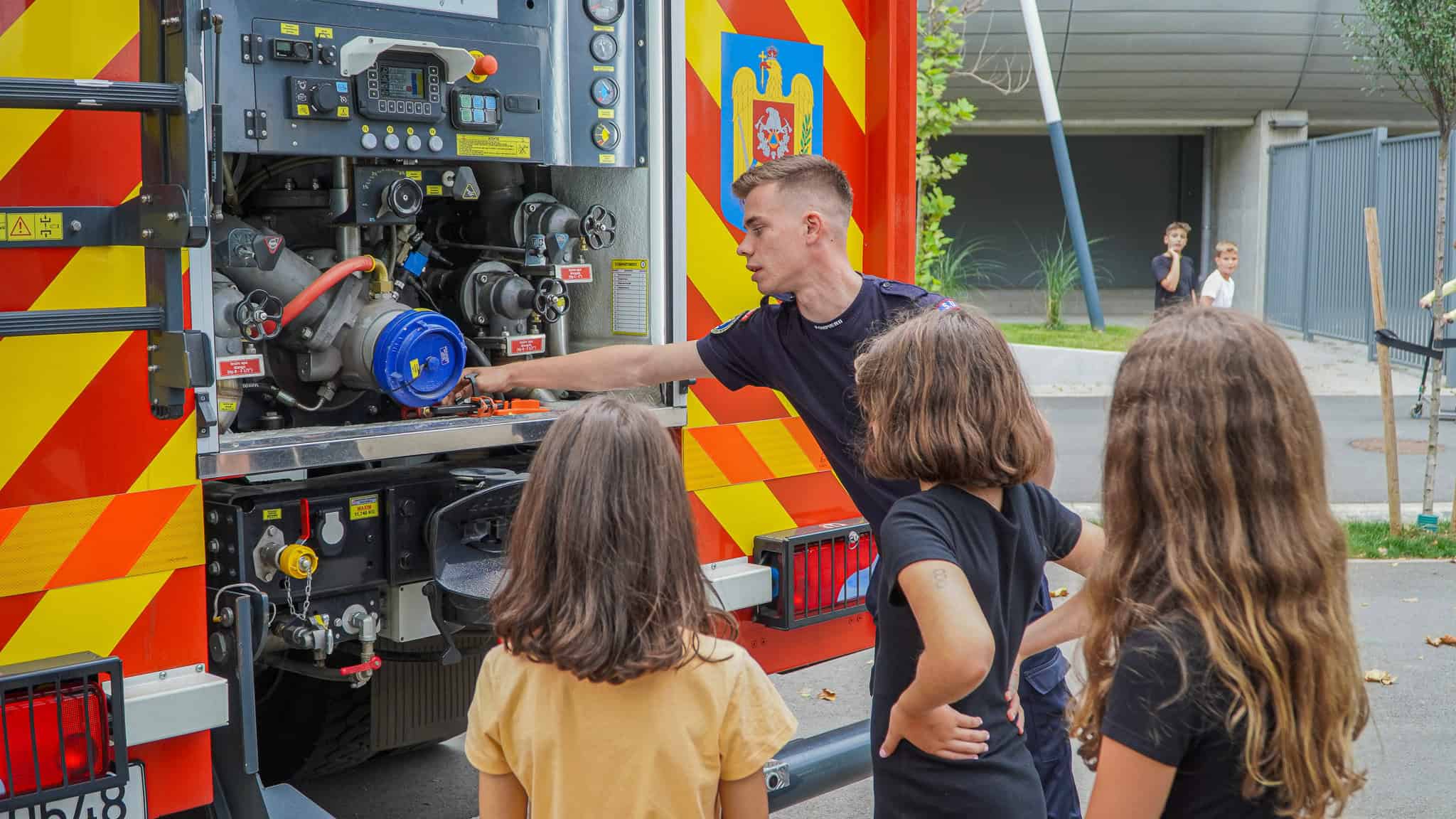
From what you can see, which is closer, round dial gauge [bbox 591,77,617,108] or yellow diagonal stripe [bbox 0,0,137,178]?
yellow diagonal stripe [bbox 0,0,137,178]

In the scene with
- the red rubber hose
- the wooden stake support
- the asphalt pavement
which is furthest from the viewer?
the wooden stake support

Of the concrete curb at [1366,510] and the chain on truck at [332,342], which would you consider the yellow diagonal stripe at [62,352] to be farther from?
the concrete curb at [1366,510]

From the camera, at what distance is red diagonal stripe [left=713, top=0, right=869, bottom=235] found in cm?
349

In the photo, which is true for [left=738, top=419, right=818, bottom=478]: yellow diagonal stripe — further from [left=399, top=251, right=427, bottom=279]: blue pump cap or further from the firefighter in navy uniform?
[left=399, top=251, right=427, bottom=279]: blue pump cap

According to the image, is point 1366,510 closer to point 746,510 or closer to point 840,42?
point 840,42

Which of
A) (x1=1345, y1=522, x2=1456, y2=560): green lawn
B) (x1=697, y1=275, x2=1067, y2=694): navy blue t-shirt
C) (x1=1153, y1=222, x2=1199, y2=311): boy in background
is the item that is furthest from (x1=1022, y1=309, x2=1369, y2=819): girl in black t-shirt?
(x1=1153, y1=222, x2=1199, y2=311): boy in background

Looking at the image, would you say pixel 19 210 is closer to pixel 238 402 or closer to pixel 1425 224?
pixel 238 402

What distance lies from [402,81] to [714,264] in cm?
90

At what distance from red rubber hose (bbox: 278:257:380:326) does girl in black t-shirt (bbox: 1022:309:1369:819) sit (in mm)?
1812

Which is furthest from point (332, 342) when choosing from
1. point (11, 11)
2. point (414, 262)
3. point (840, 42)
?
point (840, 42)

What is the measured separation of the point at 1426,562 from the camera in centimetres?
730

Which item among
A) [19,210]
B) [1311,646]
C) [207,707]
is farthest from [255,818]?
[1311,646]

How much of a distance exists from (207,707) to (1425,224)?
49.5 ft

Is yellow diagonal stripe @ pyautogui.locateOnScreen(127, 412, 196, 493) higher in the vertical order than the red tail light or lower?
higher
